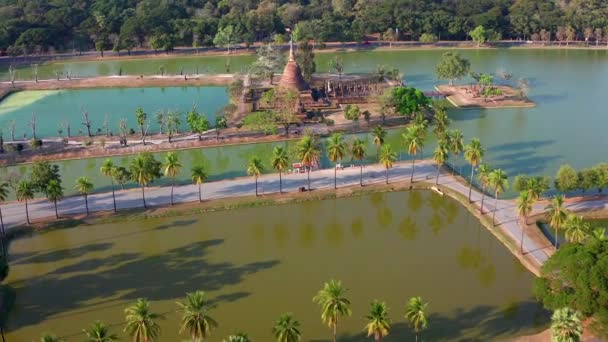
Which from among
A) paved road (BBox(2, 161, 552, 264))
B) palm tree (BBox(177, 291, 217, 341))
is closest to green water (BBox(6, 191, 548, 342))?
paved road (BBox(2, 161, 552, 264))

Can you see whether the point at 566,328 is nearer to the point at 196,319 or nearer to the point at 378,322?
the point at 378,322

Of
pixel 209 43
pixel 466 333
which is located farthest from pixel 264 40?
pixel 466 333

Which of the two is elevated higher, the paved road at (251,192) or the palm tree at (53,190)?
the palm tree at (53,190)

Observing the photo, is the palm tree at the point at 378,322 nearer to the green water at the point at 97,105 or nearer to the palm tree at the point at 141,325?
the palm tree at the point at 141,325

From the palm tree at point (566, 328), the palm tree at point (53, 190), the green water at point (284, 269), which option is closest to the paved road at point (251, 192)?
the palm tree at point (53, 190)

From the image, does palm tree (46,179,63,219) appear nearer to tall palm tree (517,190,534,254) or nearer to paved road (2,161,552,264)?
paved road (2,161,552,264)

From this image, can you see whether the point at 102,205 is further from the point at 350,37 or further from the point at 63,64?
the point at 350,37
